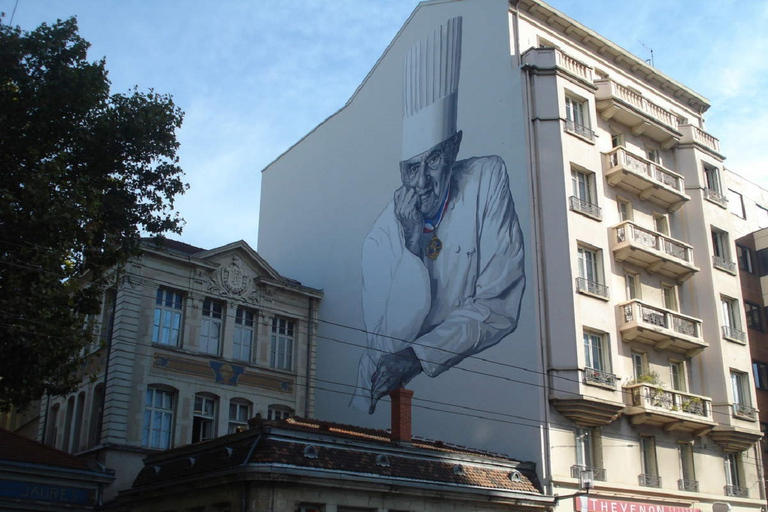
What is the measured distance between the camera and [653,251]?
33.7m

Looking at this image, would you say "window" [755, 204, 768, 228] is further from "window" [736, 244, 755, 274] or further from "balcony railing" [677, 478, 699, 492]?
"balcony railing" [677, 478, 699, 492]

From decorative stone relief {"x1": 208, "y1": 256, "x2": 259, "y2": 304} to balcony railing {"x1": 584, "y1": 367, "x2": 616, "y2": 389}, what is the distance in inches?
560

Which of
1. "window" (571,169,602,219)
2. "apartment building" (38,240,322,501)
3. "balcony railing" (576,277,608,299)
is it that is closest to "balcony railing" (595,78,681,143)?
"window" (571,169,602,219)

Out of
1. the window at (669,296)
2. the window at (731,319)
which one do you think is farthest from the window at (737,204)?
the window at (669,296)

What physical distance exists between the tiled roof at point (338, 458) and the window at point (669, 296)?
11220 mm

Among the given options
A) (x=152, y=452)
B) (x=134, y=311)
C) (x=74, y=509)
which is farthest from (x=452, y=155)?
(x=74, y=509)

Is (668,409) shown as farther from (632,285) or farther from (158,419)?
(158,419)

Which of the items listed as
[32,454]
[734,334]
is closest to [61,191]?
[32,454]

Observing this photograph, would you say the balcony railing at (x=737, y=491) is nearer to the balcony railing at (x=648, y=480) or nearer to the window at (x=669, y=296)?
the balcony railing at (x=648, y=480)

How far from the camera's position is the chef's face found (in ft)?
120

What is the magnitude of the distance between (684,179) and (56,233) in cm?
2818

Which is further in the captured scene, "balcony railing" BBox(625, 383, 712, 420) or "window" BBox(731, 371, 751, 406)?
"window" BBox(731, 371, 751, 406)

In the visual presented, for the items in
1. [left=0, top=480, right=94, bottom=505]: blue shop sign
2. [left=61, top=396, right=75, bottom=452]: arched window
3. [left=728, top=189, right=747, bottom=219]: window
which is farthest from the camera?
[left=728, top=189, right=747, bottom=219]: window

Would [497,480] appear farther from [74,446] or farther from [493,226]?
[74,446]
